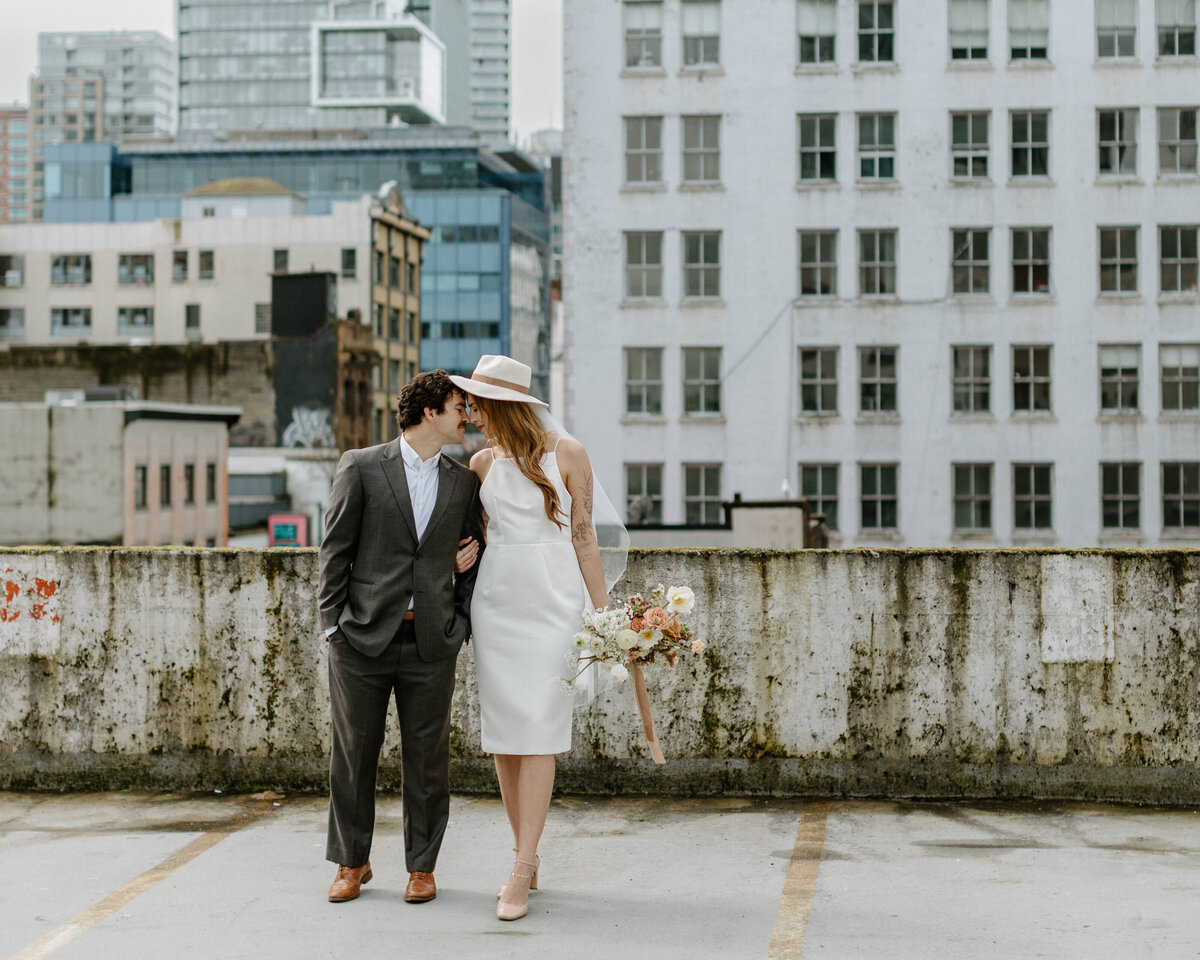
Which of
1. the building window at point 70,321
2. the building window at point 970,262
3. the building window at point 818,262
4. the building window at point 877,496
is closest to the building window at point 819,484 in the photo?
the building window at point 877,496

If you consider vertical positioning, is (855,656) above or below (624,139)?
below

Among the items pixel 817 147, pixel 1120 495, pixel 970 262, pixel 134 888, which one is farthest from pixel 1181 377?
pixel 134 888

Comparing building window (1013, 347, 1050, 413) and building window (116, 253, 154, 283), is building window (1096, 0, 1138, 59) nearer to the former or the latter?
building window (1013, 347, 1050, 413)

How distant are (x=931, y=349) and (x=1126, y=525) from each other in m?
8.95

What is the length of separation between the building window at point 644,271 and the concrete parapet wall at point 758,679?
42.7 meters

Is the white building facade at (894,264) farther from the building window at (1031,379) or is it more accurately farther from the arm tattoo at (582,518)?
the arm tattoo at (582,518)

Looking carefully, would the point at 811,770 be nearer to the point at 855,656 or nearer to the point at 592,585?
the point at 855,656

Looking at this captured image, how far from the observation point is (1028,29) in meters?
48.2

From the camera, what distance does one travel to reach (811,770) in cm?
638

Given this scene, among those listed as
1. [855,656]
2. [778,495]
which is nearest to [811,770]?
[855,656]

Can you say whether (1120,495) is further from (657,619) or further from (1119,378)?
(657,619)

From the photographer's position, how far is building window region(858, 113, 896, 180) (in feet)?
158

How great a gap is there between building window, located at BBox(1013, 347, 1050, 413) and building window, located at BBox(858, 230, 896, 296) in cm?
501

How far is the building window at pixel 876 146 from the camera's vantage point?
4825cm
